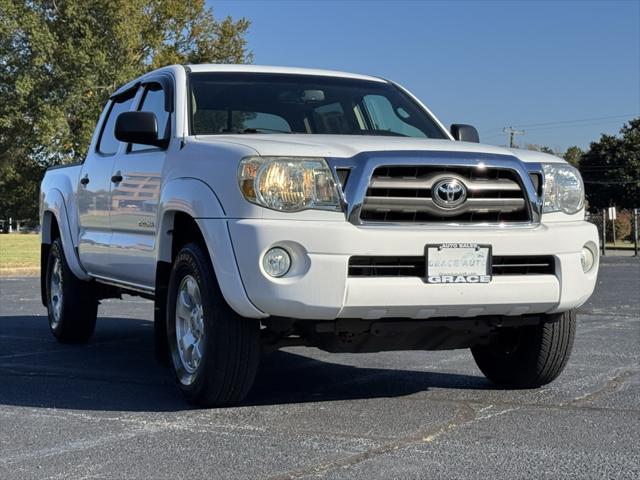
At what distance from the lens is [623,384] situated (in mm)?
5953

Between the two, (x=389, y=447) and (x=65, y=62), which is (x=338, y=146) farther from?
(x=65, y=62)

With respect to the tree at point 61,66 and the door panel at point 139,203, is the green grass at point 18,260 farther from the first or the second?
the door panel at point 139,203

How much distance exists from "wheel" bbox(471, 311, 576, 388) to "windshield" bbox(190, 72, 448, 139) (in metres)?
1.54

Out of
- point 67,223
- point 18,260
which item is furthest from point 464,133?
point 18,260

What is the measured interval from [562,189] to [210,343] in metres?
2.12

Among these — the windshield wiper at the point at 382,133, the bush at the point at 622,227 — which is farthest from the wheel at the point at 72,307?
the bush at the point at 622,227

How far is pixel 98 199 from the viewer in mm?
7020

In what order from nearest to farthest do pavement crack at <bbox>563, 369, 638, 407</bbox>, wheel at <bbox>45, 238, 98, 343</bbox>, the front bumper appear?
the front bumper → pavement crack at <bbox>563, 369, 638, 407</bbox> → wheel at <bbox>45, 238, 98, 343</bbox>

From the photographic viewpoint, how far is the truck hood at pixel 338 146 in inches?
188

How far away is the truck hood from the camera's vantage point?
4785 mm

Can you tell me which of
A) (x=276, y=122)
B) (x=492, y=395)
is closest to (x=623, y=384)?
(x=492, y=395)

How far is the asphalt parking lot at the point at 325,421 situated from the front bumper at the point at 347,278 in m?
0.58

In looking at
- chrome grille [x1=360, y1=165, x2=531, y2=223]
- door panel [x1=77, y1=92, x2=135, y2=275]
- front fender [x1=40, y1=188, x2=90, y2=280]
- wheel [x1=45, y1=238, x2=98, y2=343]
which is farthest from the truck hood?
wheel [x1=45, y1=238, x2=98, y2=343]

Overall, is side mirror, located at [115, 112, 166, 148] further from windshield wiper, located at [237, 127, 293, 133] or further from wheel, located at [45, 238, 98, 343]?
wheel, located at [45, 238, 98, 343]
